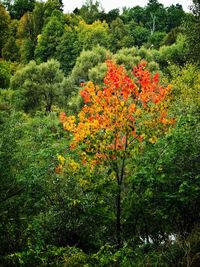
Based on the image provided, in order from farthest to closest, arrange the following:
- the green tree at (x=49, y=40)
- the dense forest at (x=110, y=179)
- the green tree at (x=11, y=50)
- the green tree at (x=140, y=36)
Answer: the green tree at (x=140, y=36), the green tree at (x=11, y=50), the green tree at (x=49, y=40), the dense forest at (x=110, y=179)

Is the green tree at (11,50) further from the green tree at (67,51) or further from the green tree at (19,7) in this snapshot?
the green tree at (19,7)

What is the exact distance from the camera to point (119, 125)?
12.8 m

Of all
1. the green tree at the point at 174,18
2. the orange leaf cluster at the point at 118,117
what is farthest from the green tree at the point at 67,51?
the orange leaf cluster at the point at 118,117

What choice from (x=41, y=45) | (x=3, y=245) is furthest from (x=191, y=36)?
(x=41, y=45)

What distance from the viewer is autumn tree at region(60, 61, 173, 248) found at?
→ 1272 cm

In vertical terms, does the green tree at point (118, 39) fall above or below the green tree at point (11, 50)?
above

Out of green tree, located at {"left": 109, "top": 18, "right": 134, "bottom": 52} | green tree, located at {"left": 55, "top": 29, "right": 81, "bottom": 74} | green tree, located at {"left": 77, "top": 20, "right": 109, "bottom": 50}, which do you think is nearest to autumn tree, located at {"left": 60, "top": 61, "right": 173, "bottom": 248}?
green tree, located at {"left": 77, "top": 20, "right": 109, "bottom": 50}

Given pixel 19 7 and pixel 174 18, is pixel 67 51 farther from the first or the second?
pixel 174 18

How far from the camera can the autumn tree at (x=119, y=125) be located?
501 inches

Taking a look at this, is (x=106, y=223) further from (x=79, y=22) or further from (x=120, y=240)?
(x=79, y=22)

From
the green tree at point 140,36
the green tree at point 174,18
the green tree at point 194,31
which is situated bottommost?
the green tree at point 140,36

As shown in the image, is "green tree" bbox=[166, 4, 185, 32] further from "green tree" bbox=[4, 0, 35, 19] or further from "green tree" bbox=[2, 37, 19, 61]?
"green tree" bbox=[2, 37, 19, 61]

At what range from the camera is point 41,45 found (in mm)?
66062

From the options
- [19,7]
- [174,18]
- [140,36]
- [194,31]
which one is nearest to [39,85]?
[194,31]
